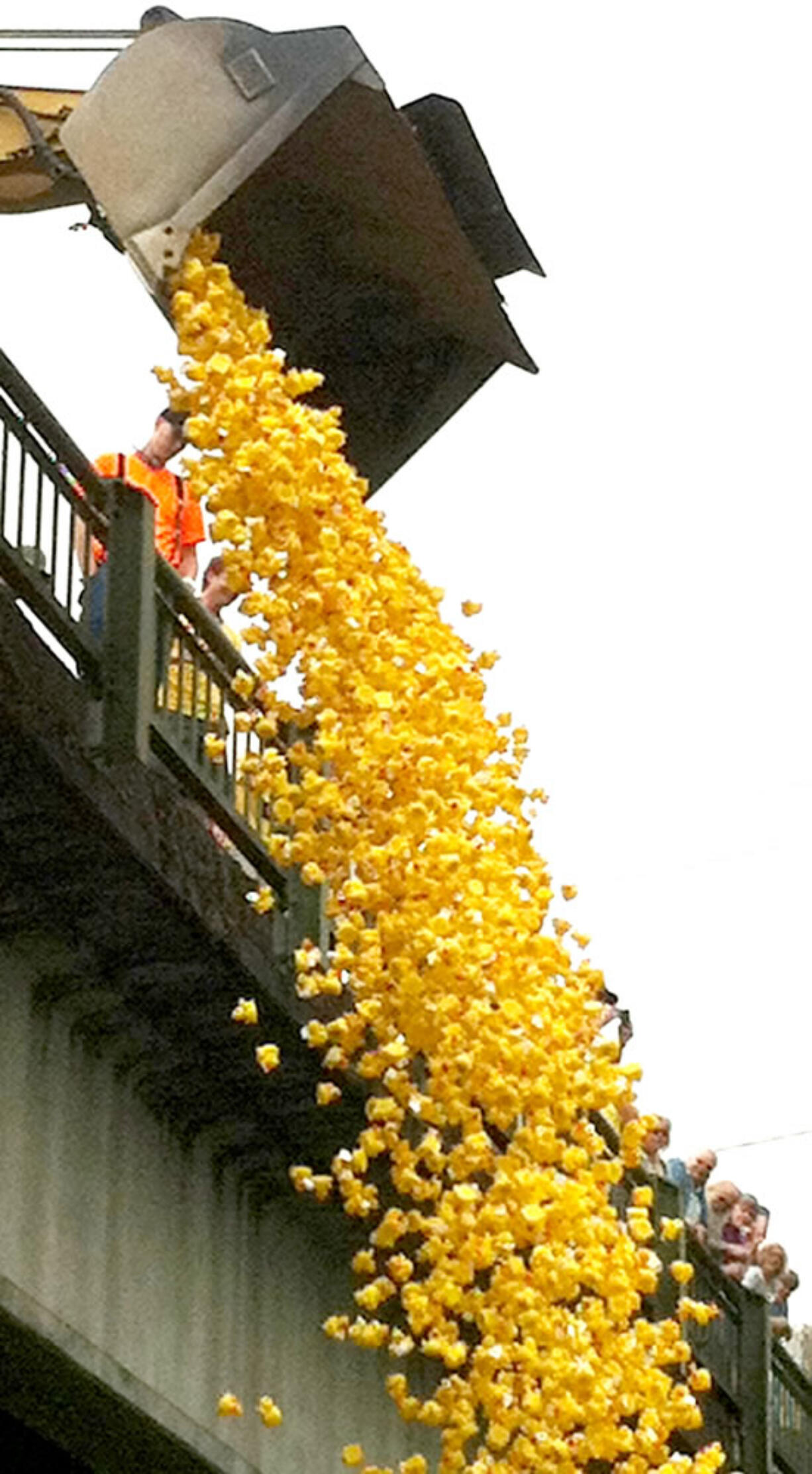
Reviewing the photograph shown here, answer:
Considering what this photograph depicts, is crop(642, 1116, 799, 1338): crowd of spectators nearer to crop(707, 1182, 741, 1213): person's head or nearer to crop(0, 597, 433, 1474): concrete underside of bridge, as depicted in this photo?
crop(707, 1182, 741, 1213): person's head

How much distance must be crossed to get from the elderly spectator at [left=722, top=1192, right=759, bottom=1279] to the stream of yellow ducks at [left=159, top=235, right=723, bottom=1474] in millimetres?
5307

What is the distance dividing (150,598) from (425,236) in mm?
3405

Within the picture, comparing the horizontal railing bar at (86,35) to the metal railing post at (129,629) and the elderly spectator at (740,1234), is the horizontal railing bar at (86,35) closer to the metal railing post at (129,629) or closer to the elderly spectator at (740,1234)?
the metal railing post at (129,629)

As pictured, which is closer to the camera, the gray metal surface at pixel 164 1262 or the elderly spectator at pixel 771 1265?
the gray metal surface at pixel 164 1262

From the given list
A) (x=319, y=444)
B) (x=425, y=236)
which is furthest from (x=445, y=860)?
(x=425, y=236)

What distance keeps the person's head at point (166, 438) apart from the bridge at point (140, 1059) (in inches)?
53.1

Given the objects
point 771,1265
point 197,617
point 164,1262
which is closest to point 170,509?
point 197,617

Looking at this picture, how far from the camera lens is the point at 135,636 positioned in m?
13.4

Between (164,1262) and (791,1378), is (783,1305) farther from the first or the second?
(164,1262)

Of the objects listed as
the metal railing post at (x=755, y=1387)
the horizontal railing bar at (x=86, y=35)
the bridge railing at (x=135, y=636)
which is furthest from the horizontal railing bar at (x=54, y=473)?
the metal railing post at (x=755, y=1387)

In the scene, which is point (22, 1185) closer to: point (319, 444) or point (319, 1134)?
point (319, 1134)

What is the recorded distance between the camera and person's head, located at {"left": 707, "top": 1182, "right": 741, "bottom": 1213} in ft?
Answer: 66.6

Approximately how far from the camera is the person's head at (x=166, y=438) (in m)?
15.5

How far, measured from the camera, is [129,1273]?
13.4m
